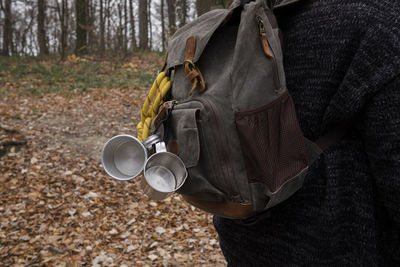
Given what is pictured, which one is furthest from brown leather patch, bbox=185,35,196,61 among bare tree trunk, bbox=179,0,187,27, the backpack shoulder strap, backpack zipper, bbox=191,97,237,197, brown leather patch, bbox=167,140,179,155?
bare tree trunk, bbox=179,0,187,27

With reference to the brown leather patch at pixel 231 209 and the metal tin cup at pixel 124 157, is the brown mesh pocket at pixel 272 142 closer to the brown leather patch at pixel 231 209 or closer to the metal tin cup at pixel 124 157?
the brown leather patch at pixel 231 209

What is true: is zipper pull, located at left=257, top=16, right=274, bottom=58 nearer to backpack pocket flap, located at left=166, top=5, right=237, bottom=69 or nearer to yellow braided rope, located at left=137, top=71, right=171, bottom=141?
backpack pocket flap, located at left=166, top=5, right=237, bottom=69

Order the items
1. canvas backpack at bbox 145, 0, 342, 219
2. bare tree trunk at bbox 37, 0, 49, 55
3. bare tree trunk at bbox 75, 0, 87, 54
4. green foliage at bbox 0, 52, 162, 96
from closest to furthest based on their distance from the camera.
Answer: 1. canvas backpack at bbox 145, 0, 342, 219
2. green foliage at bbox 0, 52, 162, 96
3. bare tree trunk at bbox 75, 0, 87, 54
4. bare tree trunk at bbox 37, 0, 49, 55

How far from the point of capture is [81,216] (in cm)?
426

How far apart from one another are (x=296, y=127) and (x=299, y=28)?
0.31 meters

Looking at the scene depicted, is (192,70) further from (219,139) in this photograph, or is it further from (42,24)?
(42,24)

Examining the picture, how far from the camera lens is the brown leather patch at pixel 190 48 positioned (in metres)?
1.04

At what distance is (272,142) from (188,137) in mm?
250

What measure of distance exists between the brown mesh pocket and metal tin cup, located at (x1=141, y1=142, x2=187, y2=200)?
0.20 meters

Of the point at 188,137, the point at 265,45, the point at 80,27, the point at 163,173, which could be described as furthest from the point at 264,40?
the point at 80,27

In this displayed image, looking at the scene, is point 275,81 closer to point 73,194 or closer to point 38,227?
point 38,227

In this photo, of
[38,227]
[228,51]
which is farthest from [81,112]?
[228,51]

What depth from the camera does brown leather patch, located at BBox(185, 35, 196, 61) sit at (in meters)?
1.04

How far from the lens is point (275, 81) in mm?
992
